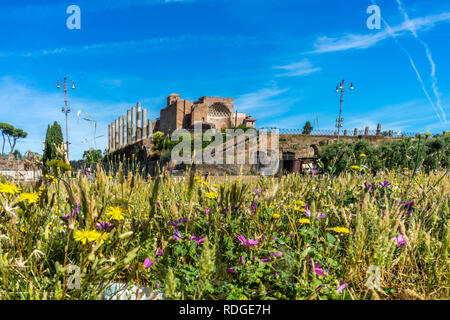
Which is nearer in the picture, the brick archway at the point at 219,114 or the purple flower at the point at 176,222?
the purple flower at the point at 176,222

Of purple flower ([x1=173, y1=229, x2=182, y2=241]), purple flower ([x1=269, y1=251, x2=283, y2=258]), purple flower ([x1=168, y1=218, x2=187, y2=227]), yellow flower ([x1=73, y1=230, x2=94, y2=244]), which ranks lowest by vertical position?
purple flower ([x1=269, y1=251, x2=283, y2=258])

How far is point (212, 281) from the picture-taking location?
1316 millimetres

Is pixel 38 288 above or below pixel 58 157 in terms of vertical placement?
below

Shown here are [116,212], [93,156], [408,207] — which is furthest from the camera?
[93,156]

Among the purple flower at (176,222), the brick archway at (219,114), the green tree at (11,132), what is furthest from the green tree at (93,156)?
the green tree at (11,132)

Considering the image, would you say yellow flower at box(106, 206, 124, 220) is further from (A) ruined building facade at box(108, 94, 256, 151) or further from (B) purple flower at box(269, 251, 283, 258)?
(A) ruined building facade at box(108, 94, 256, 151)

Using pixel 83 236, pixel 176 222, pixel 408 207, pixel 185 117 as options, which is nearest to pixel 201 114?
pixel 185 117

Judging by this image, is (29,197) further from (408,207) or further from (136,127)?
(136,127)

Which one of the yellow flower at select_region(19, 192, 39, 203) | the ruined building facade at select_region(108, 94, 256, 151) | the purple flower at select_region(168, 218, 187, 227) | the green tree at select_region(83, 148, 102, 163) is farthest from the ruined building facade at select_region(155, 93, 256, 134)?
the yellow flower at select_region(19, 192, 39, 203)

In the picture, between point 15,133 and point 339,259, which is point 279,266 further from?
point 15,133

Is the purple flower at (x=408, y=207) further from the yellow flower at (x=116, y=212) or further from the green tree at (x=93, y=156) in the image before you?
the green tree at (x=93, y=156)
